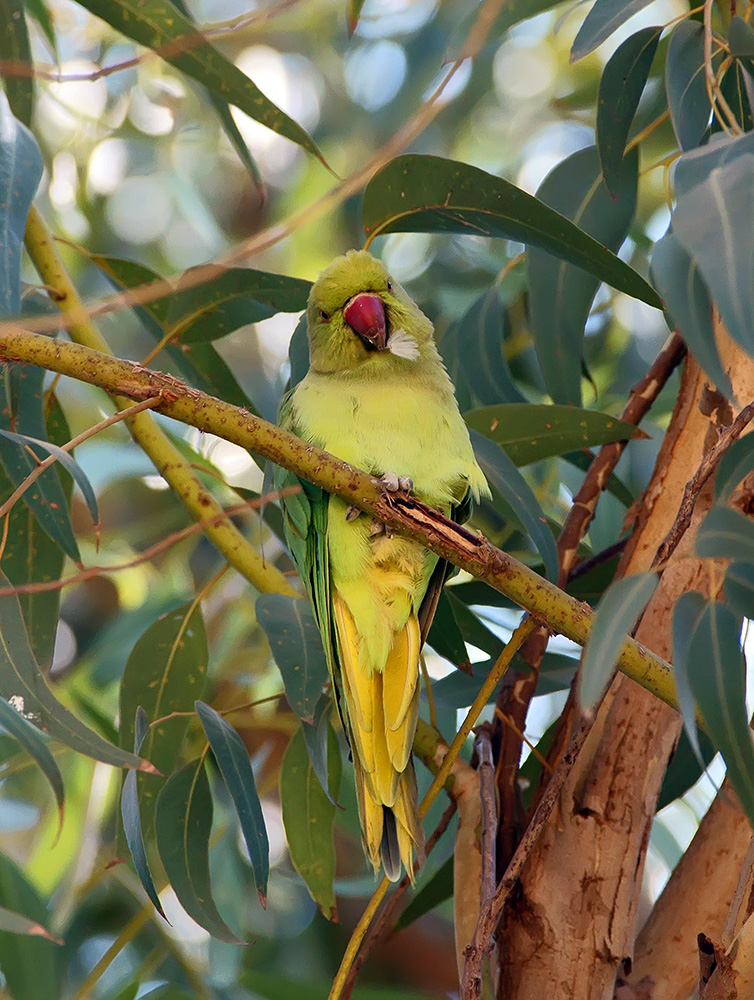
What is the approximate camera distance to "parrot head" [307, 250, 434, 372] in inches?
70.8

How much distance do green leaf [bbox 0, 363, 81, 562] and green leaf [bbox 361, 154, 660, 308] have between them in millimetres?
568

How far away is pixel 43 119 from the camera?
11.5 ft

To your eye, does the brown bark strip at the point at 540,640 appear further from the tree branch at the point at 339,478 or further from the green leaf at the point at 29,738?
the green leaf at the point at 29,738

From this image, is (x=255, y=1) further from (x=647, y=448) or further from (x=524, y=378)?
(x=647, y=448)

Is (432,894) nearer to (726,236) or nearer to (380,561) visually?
(380,561)

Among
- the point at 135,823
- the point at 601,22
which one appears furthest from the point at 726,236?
the point at 135,823

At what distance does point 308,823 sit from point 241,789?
0.28m

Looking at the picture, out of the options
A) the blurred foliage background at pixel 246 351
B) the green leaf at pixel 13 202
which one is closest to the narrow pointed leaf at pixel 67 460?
the green leaf at pixel 13 202

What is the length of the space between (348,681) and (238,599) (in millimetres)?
1521

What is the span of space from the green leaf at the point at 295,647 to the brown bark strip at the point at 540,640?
0.29 metres

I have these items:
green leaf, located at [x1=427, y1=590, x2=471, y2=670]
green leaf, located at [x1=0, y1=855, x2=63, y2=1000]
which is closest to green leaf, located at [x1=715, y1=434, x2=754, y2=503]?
green leaf, located at [x1=427, y1=590, x2=471, y2=670]

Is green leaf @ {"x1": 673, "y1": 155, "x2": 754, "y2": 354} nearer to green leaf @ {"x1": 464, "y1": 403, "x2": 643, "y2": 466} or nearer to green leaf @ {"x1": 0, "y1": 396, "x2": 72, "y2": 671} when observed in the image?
green leaf @ {"x1": 464, "y1": 403, "x2": 643, "y2": 466}

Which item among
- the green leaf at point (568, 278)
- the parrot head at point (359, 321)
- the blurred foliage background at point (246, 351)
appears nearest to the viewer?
the green leaf at point (568, 278)

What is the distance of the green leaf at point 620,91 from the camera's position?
1.45m
